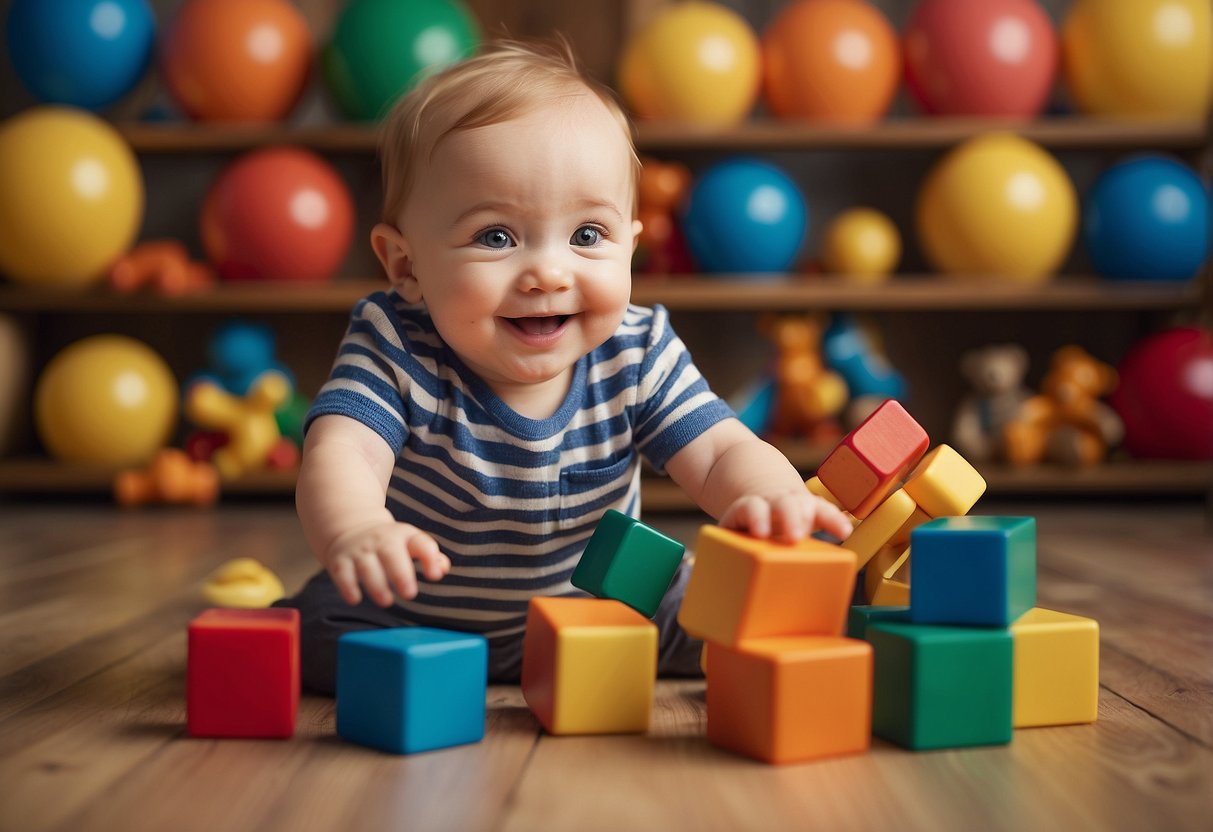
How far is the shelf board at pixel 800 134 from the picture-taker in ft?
7.98

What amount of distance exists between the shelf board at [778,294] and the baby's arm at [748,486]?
56.2 inches

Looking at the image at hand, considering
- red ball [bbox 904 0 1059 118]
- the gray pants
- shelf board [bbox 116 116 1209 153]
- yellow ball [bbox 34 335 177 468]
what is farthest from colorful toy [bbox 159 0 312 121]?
the gray pants

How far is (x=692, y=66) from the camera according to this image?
2.36m

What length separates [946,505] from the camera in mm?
913

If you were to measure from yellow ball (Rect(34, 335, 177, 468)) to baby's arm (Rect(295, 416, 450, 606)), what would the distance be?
63.9 inches

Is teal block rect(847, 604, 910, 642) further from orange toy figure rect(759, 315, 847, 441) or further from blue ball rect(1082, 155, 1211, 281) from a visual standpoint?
blue ball rect(1082, 155, 1211, 281)

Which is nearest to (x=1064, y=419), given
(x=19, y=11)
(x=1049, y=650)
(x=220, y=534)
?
(x=220, y=534)

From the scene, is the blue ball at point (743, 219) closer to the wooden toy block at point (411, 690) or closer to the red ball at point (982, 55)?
the red ball at point (982, 55)

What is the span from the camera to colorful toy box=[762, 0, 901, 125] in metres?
2.38

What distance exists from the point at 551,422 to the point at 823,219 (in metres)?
1.97

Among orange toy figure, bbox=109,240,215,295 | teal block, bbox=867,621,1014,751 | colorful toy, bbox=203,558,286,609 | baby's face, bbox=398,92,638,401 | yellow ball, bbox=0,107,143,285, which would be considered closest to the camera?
teal block, bbox=867,621,1014,751

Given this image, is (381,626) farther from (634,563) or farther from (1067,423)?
(1067,423)

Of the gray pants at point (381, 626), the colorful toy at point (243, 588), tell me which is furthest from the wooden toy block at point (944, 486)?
the colorful toy at point (243, 588)

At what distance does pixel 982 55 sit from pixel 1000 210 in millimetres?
306
